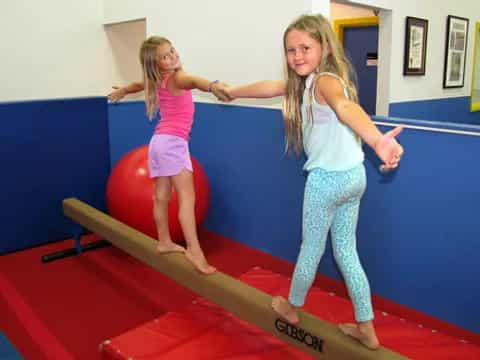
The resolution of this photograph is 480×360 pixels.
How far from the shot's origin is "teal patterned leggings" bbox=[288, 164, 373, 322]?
1.89m

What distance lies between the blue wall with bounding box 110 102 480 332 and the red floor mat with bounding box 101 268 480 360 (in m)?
0.34

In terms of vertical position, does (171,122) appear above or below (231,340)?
above

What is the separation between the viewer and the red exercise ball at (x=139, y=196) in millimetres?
3703

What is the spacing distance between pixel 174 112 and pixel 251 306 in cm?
111

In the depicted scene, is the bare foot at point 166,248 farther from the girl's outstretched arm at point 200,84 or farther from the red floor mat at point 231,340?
the girl's outstretched arm at point 200,84

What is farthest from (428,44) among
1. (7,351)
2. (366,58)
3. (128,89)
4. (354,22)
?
(7,351)

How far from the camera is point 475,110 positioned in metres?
5.89

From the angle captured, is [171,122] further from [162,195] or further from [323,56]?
[323,56]

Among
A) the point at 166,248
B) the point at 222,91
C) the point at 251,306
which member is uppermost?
the point at 222,91

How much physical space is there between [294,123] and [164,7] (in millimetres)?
3020

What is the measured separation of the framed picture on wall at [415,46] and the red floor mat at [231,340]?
2.53 m

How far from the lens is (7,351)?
2.71 meters

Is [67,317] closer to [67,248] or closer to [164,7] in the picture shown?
[67,248]

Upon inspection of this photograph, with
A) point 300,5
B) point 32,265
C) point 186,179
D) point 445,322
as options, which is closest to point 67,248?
point 32,265
